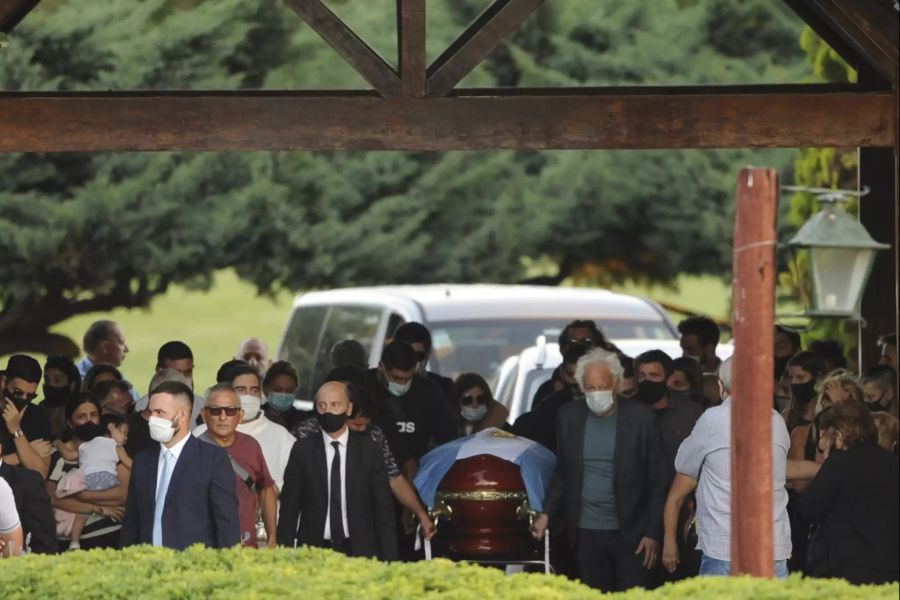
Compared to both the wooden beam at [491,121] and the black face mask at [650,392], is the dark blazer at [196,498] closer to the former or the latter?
the wooden beam at [491,121]

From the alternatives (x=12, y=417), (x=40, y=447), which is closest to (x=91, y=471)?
(x=40, y=447)

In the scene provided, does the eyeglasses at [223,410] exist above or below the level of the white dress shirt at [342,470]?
above

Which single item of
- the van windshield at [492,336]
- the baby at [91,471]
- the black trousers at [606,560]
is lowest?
the black trousers at [606,560]

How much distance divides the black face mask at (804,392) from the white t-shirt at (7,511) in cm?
451

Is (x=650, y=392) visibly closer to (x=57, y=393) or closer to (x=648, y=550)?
(x=648, y=550)

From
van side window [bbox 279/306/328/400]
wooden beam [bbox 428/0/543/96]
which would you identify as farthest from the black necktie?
van side window [bbox 279/306/328/400]

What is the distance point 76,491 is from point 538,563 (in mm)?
2585

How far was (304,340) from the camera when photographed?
19.0 m

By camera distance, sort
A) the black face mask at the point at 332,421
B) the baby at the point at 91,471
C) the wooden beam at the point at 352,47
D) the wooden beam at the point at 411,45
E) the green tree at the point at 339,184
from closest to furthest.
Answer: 1. the wooden beam at the point at 411,45
2. the wooden beam at the point at 352,47
3. the black face mask at the point at 332,421
4. the baby at the point at 91,471
5. the green tree at the point at 339,184

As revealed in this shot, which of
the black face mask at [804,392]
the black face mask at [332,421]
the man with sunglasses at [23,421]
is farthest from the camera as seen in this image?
the black face mask at [804,392]

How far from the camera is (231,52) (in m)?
28.6

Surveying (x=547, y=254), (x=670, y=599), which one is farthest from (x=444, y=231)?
(x=670, y=599)

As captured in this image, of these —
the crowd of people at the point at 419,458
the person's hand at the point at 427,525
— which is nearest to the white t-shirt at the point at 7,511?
the crowd of people at the point at 419,458

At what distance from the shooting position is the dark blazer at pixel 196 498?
938 cm
